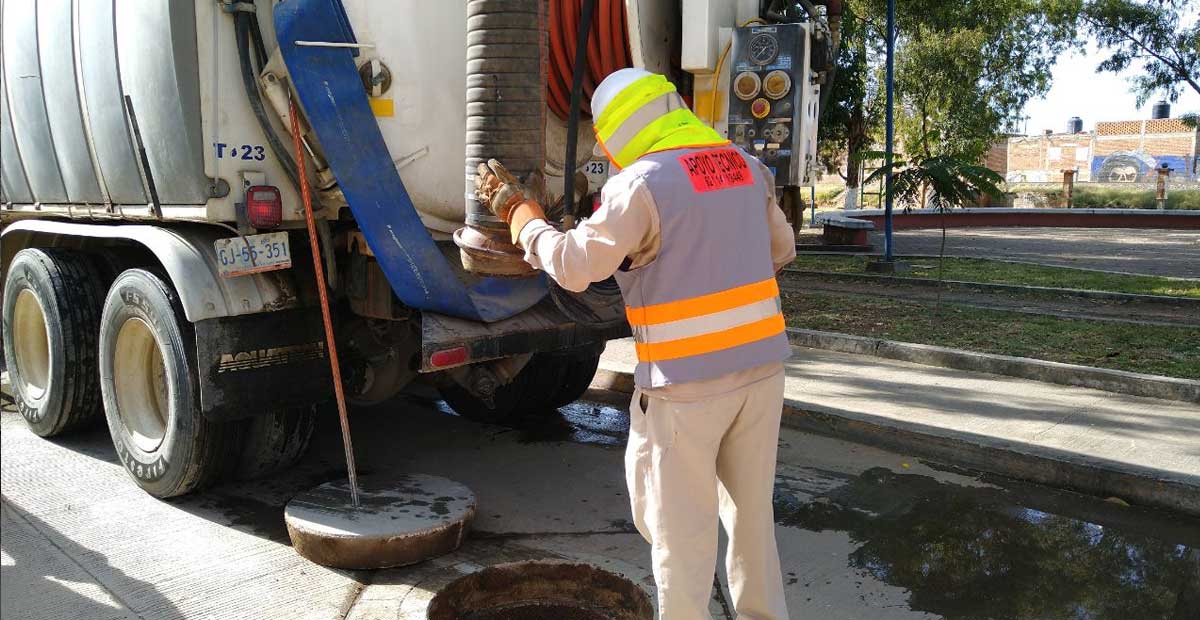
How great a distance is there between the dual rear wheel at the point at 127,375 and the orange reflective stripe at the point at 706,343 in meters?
2.35

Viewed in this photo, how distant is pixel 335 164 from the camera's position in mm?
3740

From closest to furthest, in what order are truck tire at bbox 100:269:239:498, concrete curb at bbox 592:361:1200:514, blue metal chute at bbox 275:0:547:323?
blue metal chute at bbox 275:0:547:323
truck tire at bbox 100:269:239:498
concrete curb at bbox 592:361:1200:514

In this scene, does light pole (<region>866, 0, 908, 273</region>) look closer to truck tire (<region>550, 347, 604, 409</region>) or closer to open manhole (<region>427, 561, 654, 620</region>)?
truck tire (<region>550, 347, 604, 409</region>)

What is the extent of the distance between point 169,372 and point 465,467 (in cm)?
156

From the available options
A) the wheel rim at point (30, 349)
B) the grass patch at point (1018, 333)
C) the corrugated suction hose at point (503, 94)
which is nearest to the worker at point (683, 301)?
the corrugated suction hose at point (503, 94)

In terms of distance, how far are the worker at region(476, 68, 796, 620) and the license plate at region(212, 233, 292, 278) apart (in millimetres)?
1571

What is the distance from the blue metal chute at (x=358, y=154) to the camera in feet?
12.1

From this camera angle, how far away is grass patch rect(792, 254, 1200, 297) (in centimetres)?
1034

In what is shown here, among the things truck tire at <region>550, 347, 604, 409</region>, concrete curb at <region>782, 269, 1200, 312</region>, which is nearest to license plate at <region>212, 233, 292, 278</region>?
truck tire at <region>550, 347, 604, 409</region>

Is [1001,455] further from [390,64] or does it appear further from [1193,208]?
[1193,208]

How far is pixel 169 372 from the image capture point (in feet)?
13.8

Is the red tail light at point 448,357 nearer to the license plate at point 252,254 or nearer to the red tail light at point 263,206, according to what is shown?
the license plate at point 252,254

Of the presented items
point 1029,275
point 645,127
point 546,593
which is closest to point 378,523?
point 546,593

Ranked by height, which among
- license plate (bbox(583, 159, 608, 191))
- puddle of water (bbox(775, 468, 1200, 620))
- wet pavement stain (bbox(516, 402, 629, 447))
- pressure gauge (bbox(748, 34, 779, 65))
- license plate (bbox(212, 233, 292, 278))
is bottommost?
puddle of water (bbox(775, 468, 1200, 620))
